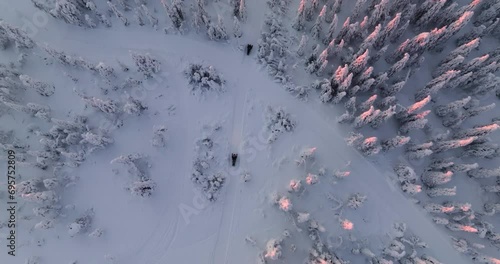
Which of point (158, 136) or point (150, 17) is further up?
point (150, 17)

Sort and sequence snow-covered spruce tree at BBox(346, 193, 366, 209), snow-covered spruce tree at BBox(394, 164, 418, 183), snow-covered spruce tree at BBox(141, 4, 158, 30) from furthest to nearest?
snow-covered spruce tree at BBox(141, 4, 158, 30)
snow-covered spruce tree at BBox(394, 164, 418, 183)
snow-covered spruce tree at BBox(346, 193, 366, 209)

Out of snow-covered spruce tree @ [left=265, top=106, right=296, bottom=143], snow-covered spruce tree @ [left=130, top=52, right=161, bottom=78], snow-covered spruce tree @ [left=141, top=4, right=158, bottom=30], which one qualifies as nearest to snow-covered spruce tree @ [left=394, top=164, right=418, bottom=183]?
snow-covered spruce tree @ [left=265, top=106, right=296, bottom=143]

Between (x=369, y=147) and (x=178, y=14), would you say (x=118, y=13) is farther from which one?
(x=369, y=147)

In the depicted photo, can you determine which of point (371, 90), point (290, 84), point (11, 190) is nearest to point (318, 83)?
point (290, 84)

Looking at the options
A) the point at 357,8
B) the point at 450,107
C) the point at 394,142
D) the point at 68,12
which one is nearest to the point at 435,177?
the point at 394,142

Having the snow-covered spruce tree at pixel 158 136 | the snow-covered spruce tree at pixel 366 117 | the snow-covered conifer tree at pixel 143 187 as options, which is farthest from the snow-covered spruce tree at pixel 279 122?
the snow-covered conifer tree at pixel 143 187

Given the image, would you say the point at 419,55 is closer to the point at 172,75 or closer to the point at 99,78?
the point at 172,75

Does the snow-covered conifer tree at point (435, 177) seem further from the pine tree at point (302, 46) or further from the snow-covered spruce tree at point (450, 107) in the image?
the pine tree at point (302, 46)

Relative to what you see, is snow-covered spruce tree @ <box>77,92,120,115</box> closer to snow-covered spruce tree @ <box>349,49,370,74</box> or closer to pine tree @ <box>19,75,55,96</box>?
pine tree @ <box>19,75,55,96</box>
